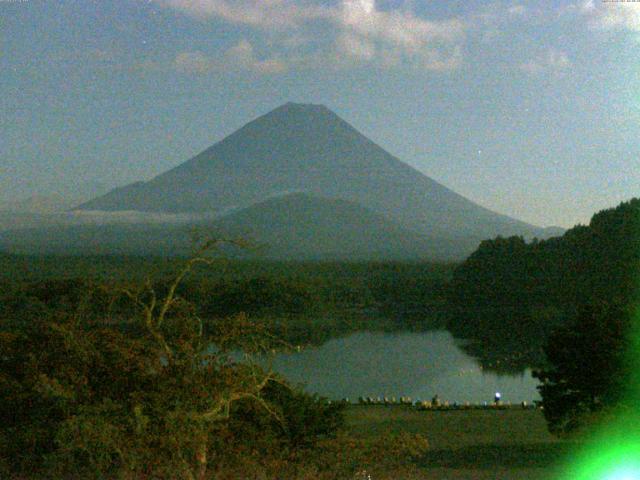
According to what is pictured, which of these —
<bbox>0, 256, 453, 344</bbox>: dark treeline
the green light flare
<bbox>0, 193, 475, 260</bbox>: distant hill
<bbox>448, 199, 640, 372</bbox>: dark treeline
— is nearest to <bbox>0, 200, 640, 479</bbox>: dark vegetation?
the green light flare

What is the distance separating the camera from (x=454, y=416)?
44.8 ft

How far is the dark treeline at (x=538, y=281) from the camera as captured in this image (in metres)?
31.8

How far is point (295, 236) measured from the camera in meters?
77.6

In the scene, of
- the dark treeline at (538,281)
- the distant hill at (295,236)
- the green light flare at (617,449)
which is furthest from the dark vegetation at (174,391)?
the distant hill at (295,236)

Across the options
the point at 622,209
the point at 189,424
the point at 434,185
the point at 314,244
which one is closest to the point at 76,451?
the point at 189,424

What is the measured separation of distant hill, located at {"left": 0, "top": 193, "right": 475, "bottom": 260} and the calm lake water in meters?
25.3

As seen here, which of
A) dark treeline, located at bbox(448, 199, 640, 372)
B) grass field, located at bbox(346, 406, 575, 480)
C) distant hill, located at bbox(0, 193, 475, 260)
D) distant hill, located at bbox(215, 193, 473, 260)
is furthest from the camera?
distant hill, located at bbox(215, 193, 473, 260)

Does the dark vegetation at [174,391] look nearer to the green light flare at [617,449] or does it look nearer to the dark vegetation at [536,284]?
the green light flare at [617,449]

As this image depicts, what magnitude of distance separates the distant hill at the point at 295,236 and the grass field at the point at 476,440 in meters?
38.0

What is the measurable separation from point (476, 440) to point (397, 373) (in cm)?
1195

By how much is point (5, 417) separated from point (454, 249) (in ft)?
249

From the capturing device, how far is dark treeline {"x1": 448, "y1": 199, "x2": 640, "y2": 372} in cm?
3175

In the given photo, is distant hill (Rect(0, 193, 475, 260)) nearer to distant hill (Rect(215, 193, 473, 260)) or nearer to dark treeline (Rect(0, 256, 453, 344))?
distant hill (Rect(215, 193, 473, 260))

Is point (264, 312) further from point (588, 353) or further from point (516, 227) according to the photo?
point (516, 227)
